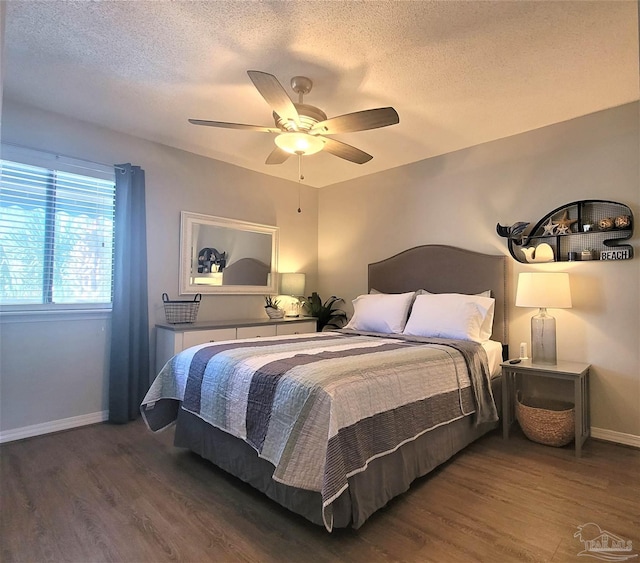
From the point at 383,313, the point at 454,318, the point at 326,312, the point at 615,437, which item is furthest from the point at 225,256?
the point at 615,437

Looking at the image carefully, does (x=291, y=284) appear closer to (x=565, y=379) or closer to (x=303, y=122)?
(x=303, y=122)

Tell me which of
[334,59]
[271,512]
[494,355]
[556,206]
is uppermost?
[334,59]

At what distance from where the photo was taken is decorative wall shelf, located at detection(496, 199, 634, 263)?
2895 millimetres

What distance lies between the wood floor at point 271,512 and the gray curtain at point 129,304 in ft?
2.09

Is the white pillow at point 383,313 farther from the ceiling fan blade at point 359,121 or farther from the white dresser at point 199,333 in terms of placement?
the ceiling fan blade at point 359,121

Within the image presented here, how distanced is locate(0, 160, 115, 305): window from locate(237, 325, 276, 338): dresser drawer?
1211mm

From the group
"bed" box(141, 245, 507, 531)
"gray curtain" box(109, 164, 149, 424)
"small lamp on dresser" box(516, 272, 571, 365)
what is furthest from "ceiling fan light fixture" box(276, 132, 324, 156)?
"small lamp on dresser" box(516, 272, 571, 365)

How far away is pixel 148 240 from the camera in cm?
366

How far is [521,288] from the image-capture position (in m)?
3.05

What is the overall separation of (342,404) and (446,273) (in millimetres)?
2397

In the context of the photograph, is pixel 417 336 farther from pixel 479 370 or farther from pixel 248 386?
pixel 248 386

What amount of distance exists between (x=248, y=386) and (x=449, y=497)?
4.17 ft

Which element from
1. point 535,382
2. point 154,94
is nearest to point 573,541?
point 535,382

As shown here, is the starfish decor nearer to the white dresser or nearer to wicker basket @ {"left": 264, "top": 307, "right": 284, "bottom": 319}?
the white dresser
